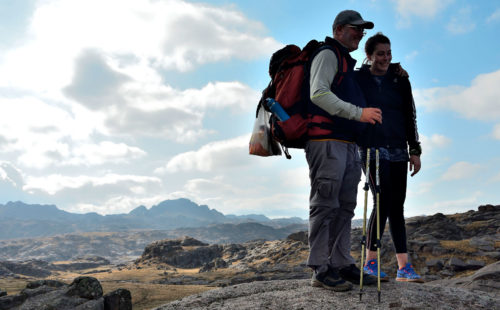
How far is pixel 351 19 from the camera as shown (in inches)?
168

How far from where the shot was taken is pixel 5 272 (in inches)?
2147

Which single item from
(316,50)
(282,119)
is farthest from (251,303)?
(316,50)

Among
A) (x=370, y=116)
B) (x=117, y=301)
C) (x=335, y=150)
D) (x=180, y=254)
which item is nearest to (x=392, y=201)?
(x=335, y=150)

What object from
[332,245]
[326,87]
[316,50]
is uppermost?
[316,50]

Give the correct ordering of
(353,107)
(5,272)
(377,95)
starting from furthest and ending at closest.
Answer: (5,272) → (377,95) → (353,107)

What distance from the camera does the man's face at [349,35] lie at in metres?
4.30

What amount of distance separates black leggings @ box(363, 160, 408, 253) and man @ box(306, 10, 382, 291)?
0.64 metres

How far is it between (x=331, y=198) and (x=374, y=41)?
2401 millimetres

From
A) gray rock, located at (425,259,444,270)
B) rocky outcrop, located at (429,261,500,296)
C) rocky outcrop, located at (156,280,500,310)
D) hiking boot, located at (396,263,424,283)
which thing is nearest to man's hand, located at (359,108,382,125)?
rocky outcrop, located at (156,280,500,310)

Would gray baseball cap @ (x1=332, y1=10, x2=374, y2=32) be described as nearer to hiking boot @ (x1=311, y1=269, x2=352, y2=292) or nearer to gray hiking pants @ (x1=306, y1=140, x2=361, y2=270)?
Answer: gray hiking pants @ (x1=306, y1=140, x2=361, y2=270)

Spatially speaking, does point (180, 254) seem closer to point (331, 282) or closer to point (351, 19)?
point (331, 282)

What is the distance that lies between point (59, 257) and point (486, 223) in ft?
615

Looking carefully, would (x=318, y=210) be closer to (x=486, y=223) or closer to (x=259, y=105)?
(x=259, y=105)

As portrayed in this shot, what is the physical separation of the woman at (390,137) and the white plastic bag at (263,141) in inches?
53.5
